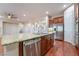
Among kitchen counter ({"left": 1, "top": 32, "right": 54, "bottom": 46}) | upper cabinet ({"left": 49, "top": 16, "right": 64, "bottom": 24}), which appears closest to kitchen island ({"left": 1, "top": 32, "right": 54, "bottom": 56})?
kitchen counter ({"left": 1, "top": 32, "right": 54, "bottom": 46})

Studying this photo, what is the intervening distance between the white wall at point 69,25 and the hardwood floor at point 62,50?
0.07 metres

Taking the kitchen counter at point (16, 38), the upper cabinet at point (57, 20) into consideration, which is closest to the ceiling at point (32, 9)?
the upper cabinet at point (57, 20)

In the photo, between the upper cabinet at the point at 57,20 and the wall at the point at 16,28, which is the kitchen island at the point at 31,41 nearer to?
the wall at the point at 16,28

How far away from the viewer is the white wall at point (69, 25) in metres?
1.43

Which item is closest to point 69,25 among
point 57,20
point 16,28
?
point 57,20

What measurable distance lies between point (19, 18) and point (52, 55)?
27.4 inches

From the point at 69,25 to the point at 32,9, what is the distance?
0.56 meters

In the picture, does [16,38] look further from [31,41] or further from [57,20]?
[57,20]

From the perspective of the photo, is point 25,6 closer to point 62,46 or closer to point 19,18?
point 19,18

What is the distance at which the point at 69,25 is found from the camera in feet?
4.78

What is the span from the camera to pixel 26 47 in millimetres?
1516

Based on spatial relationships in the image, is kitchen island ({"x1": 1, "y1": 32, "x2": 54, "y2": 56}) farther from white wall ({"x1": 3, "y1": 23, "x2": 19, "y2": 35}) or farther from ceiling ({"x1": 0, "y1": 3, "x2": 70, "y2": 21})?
ceiling ({"x1": 0, "y1": 3, "x2": 70, "y2": 21})

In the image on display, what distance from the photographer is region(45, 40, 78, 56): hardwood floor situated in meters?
1.42

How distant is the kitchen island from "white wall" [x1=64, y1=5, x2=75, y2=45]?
8.6 inches
